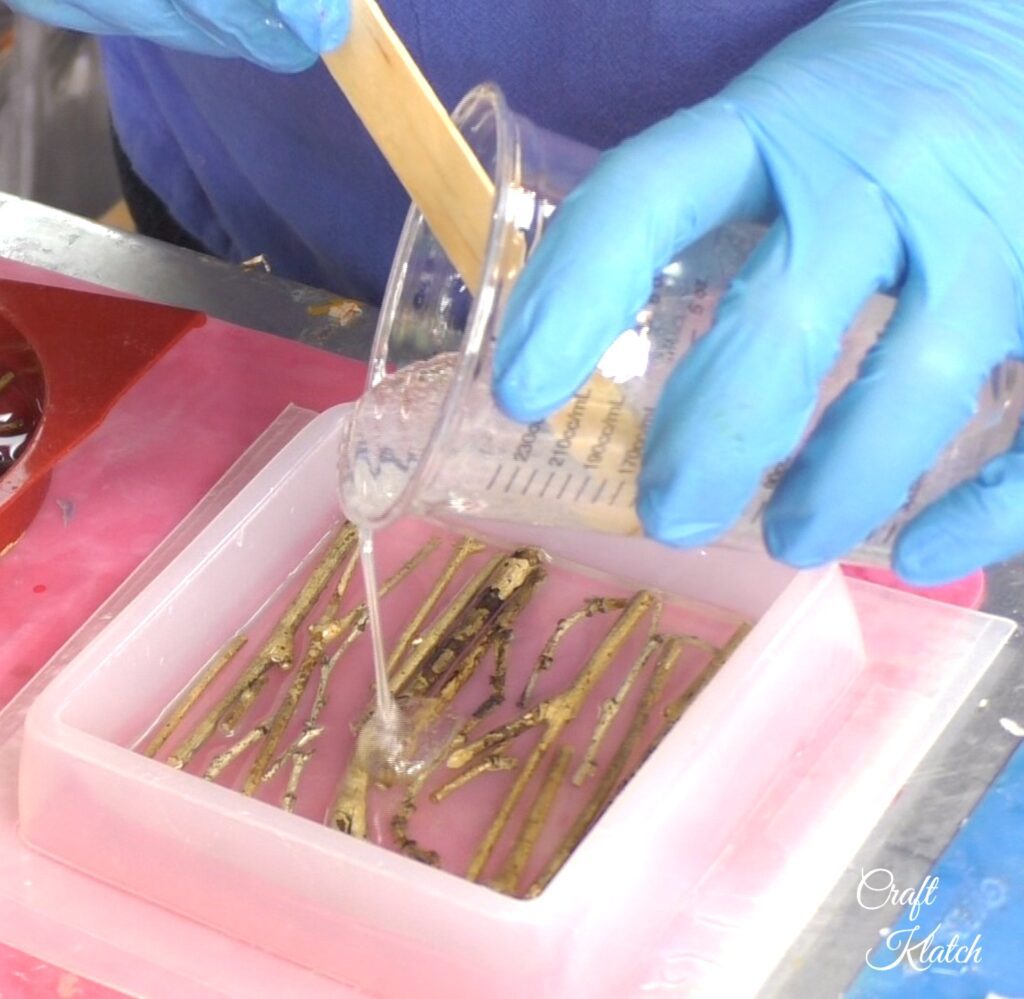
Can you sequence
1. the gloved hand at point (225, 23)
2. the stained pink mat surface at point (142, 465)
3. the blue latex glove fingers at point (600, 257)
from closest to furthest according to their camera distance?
the blue latex glove fingers at point (600, 257), the gloved hand at point (225, 23), the stained pink mat surface at point (142, 465)

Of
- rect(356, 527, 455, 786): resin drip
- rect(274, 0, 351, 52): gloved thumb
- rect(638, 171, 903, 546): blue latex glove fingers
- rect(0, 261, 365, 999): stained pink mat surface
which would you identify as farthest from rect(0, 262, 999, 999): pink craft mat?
rect(274, 0, 351, 52): gloved thumb

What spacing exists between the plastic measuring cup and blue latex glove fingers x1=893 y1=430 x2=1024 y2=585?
0.05 feet

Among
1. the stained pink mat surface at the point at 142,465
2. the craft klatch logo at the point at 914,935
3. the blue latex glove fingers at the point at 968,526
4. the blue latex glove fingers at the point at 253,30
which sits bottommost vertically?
the stained pink mat surface at the point at 142,465

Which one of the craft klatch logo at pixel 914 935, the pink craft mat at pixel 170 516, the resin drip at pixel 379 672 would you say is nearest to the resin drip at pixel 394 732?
the resin drip at pixel 379 672

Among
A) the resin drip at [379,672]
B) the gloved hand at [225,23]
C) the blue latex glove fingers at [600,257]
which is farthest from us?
the resin drip at [379,672]

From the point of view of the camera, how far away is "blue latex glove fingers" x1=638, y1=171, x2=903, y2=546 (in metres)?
0.53

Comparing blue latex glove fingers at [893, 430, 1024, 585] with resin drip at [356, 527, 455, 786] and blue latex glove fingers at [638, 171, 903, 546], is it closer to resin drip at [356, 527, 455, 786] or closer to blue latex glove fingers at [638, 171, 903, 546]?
blue latex glove fingers at [638, 171, 903, 546]

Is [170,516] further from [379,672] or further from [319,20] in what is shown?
[319,20]

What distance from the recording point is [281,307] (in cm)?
105

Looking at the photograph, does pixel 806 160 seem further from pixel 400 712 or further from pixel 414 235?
pixel 400 712

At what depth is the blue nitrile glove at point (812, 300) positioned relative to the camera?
0.54m

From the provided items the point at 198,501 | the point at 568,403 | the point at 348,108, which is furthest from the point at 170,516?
the point at 568,403

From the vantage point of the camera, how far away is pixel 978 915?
26.7 inches

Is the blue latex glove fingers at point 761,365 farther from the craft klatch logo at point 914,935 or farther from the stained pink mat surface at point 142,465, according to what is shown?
the stained pink mat surface at point 142,465
